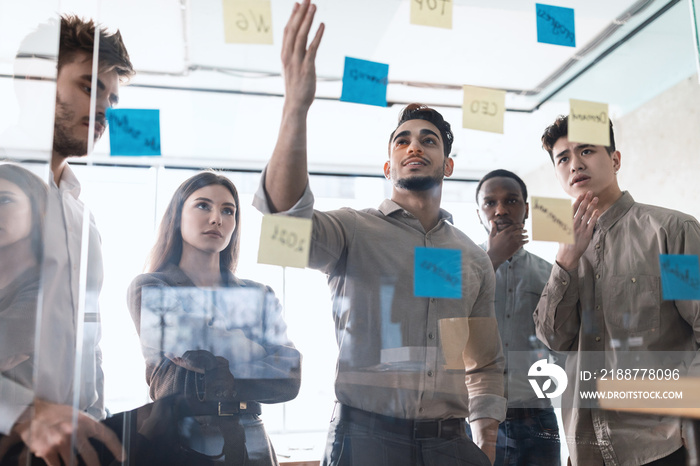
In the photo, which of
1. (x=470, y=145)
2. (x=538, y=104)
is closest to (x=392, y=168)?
(x=470, y=145)

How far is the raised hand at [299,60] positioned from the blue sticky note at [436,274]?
390mm

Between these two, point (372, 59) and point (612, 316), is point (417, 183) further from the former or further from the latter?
point (612, 316)

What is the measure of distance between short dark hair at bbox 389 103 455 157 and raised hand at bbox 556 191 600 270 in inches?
13.2

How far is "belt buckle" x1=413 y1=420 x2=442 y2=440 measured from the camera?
104 centimetres

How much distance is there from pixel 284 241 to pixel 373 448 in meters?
0.43

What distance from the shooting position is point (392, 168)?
1167 mm

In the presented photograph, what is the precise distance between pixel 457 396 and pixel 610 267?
1.57ft

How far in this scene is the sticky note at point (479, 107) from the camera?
1.21 m

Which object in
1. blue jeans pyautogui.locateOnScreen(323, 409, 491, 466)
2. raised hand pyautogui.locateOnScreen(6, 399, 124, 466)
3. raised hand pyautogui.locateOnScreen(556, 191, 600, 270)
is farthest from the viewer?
raised hand pyautogui.locateOnScreen(556, 191, 600, 270)

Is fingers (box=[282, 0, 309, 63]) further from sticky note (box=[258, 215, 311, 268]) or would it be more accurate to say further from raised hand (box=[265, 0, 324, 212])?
sticky note (box=[258, 215, 311, 268])

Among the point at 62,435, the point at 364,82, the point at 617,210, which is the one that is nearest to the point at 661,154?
the point at 617,210

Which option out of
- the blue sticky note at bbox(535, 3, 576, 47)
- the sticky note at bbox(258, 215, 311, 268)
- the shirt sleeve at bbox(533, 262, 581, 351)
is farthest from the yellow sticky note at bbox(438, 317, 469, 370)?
the blue sticky note at bbox(535, 3, 576, 47)

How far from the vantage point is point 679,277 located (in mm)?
1249

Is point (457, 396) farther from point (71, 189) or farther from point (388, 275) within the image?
point (71, 189)
